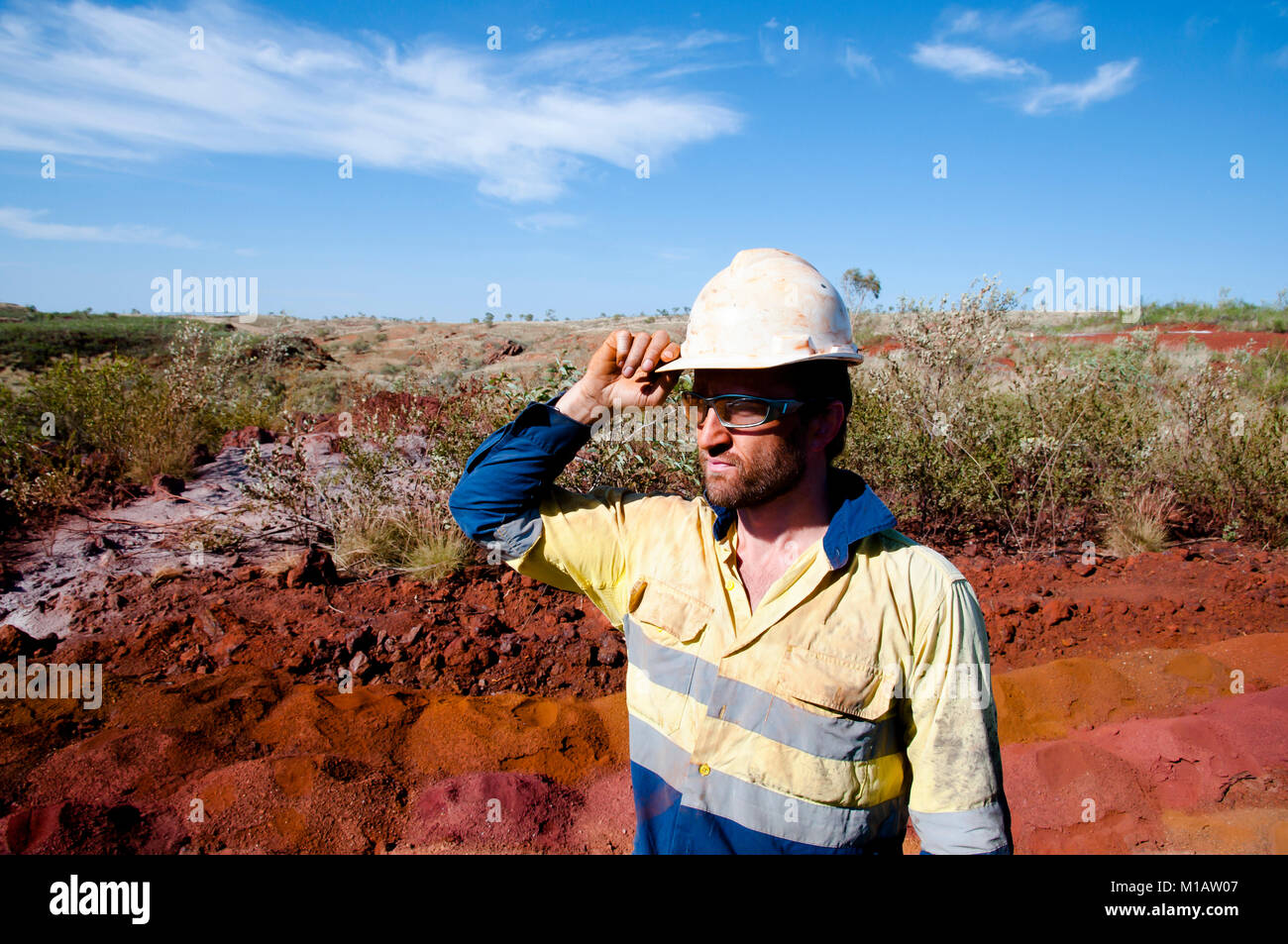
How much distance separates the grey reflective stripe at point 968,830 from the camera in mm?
1602

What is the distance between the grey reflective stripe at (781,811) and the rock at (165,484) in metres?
6.87

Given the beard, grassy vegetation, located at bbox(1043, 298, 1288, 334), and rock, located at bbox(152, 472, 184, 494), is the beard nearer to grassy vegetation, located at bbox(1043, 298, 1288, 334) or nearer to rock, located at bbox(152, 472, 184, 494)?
rock, located at bbox(152, 472, 184, 494)

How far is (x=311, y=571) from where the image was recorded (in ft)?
17.7

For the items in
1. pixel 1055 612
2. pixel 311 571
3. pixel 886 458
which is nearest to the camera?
pixel 1055 612

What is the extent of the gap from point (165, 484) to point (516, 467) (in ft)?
21.5

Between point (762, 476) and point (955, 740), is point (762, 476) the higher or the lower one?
the higher one

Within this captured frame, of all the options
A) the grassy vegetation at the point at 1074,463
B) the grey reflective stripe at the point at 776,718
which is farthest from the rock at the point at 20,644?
the grassy vegetation at the point at 1074,463

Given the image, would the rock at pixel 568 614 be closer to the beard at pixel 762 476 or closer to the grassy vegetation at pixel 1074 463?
the grassy vegetation at pixel 1074 463

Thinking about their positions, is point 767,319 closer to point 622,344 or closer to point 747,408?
point 747,408

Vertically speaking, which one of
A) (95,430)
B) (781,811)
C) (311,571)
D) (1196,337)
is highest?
(1196,337)

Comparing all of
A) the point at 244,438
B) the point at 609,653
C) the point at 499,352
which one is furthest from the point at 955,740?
the point at 499,352

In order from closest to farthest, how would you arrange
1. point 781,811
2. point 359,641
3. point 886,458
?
point 781,811 < point 359,641 < point 886,458
